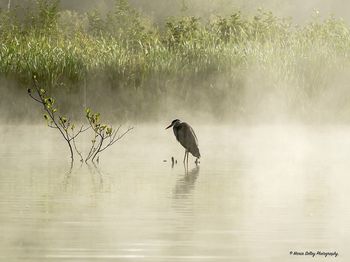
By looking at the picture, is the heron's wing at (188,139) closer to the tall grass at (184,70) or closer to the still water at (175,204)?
the still water at (175,204)

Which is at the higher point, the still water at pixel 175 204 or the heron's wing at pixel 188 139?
the heron's wing at pixel 188 139

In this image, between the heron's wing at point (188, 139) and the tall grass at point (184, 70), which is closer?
the heron's wing at point (188, 139)

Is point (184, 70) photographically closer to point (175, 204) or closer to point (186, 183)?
point (186, 183)

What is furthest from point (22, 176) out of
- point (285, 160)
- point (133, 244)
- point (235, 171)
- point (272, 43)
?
point (272, 43)

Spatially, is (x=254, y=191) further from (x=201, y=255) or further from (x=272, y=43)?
(x=272, y=43)

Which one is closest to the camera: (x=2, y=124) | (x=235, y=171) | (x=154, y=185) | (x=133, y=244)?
(x=133, y=244)

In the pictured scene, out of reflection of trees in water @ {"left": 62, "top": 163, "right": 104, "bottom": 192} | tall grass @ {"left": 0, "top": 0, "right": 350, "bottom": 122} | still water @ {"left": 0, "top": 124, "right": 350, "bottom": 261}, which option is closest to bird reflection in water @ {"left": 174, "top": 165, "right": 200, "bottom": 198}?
still water @ {"left": 0, "top": 124, "right": 350, "bottom": 261}

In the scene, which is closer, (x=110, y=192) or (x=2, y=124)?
(x=110, y=192)

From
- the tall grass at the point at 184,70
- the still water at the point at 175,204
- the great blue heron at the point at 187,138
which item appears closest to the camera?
the still water at the point at 175,204

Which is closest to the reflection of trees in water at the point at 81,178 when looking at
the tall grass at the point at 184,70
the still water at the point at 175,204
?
the still water at the point at 175,204

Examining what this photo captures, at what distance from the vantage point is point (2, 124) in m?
23.6

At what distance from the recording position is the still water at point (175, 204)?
789cm

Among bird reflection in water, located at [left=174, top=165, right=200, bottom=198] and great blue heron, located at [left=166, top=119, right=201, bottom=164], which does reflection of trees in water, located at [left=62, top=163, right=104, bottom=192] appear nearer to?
bird reflection in water, located at [left=174, top=165, right=200, bottom=198]

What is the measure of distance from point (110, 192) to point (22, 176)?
1.82 meters
